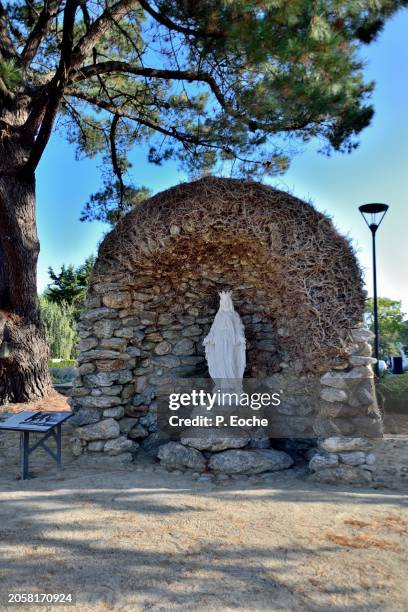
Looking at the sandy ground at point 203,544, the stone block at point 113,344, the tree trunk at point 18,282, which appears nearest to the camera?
the sandy ground at point 203,544

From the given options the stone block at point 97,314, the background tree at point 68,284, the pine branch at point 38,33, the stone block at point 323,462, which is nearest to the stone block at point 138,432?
the stone block at point 97,314

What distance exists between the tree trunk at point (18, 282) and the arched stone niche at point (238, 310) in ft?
7.55

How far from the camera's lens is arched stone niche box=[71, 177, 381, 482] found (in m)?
4.27

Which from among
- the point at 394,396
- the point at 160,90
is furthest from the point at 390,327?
the point at 160,90

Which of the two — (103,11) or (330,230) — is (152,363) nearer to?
(330,230)

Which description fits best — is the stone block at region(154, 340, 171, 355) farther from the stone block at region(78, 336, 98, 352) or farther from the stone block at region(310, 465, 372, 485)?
the stone block at region(310, 465, 372, 485)

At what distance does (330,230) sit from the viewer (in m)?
4.66

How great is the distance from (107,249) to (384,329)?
22586mm

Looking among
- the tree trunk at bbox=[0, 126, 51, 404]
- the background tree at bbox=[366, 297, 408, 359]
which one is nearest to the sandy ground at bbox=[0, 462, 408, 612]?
the tree trunk at bbox=[0, 126, 51, 404]

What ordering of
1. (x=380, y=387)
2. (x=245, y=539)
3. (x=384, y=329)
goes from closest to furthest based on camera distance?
(x=245, y=539) < (x=380, y=387) < (x=384, y=329)

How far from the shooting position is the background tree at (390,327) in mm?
19841

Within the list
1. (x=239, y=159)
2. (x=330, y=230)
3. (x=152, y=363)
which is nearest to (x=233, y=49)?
(x=239, y=159)

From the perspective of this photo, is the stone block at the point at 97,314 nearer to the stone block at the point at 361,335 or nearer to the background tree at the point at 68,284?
the stone block at the point at 361,335

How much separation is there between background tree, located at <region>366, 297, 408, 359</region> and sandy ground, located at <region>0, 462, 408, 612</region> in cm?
1181
